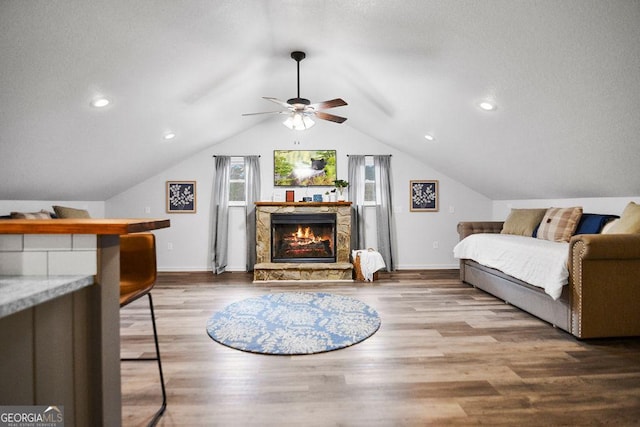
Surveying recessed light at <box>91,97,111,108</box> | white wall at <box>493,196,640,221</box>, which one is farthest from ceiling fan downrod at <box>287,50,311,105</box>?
white wall at <box>493,196,640,221</box>

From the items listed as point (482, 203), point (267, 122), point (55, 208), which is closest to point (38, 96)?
point (55, 208)

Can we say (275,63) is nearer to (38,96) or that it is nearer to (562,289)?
(38,96)

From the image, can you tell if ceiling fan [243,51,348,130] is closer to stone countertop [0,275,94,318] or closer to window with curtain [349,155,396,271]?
window with curtain [349,155,396,271]

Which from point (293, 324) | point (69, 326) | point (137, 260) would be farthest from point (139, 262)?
point (293, 324)

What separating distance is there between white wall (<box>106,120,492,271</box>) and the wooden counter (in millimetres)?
4717

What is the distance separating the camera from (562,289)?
2.78 meters

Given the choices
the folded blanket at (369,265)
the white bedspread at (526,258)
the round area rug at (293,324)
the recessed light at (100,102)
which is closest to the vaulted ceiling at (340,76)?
the recessed light at (100,102)

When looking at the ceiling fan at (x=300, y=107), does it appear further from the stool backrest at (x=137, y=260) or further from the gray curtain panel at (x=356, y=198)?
the gray curtain panel at (x=356, y=198)

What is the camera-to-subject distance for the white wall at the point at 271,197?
581 centimetres

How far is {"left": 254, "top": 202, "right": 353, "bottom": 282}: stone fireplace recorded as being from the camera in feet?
16.9

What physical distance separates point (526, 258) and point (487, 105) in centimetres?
161

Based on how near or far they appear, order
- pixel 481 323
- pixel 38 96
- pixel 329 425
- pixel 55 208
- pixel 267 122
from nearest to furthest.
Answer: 1. pixel 329 425
2. pixel 38 96
3. pixel 481 323
4. pixel 55 208
5. pixel 267 122

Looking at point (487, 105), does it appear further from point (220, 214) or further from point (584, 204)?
point (220, 214)

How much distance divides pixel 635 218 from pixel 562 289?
913 mm
